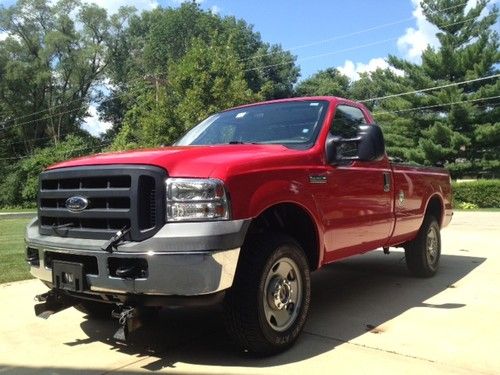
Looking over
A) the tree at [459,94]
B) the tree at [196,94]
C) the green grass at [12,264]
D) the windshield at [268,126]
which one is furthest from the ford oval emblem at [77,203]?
the tree at [459,94]

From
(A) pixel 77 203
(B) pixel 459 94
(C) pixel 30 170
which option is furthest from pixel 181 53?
(A) pixel 77 203

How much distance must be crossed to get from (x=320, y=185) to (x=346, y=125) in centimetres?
108

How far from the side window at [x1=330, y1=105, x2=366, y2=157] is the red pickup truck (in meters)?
0.02

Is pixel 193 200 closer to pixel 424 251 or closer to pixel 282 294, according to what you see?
pixel 282 294

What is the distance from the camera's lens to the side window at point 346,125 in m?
4.92

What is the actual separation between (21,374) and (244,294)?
163cm

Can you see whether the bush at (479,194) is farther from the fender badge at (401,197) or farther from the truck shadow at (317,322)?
the fender badge at (401,197)

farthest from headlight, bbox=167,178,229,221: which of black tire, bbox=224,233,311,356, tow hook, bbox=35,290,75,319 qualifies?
tow hook, bbox=35,290,75,319

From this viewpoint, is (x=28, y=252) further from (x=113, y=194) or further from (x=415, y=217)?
(x=415, y=217)

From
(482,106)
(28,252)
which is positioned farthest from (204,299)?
(482,106)

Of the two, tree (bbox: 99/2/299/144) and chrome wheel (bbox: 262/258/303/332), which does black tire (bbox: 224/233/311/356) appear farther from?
tree (bbox: 99/2/299/144)

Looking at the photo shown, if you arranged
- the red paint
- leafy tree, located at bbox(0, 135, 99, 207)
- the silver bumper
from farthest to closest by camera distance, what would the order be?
leafy tree, located at bbox(0, 135, 99, 207) < the red paint < the silver bumper

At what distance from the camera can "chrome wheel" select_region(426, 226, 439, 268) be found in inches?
280

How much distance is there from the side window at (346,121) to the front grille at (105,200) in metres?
1.99
